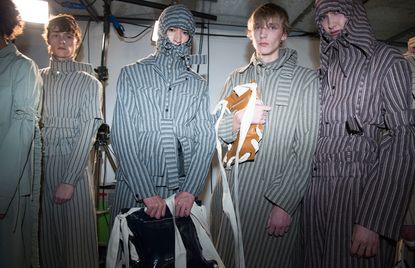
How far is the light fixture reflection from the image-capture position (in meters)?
2.58

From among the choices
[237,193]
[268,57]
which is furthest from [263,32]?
[237,193]

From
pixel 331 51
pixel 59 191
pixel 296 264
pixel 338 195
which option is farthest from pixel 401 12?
pixel 59 191

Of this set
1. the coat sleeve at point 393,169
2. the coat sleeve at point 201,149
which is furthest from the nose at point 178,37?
the coat sleeve at point 393,169

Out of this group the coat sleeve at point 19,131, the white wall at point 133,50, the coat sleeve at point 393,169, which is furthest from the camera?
the white wall at point 133,50

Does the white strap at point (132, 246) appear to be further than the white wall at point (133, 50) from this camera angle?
No

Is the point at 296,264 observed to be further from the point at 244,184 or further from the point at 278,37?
the point at 278,37

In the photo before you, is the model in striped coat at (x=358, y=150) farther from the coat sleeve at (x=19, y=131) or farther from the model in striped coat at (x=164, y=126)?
the coat sleeve at (x=19, y=131)

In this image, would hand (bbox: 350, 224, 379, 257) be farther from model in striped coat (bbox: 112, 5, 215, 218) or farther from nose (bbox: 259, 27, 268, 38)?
nose (bbox: 259, 27, 268, 38)

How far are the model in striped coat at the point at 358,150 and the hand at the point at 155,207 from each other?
0.80 meters

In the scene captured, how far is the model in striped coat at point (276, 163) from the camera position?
151 cm

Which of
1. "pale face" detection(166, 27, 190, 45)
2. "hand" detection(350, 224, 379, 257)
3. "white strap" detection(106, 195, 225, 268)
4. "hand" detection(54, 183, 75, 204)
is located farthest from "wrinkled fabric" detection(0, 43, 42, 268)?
"hand" detection(350, 224, 379, 257)

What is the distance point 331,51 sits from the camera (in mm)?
1593

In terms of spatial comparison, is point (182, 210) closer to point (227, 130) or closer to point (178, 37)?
point (227, 130)

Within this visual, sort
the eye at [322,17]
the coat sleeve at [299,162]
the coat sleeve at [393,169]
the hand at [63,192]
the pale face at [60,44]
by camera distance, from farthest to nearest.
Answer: the pale face at [60,44]
the hand at [63,192]
the eye at [322,17]
the coat sleeve at [299,162]
the coat sleeve at [393,169]
